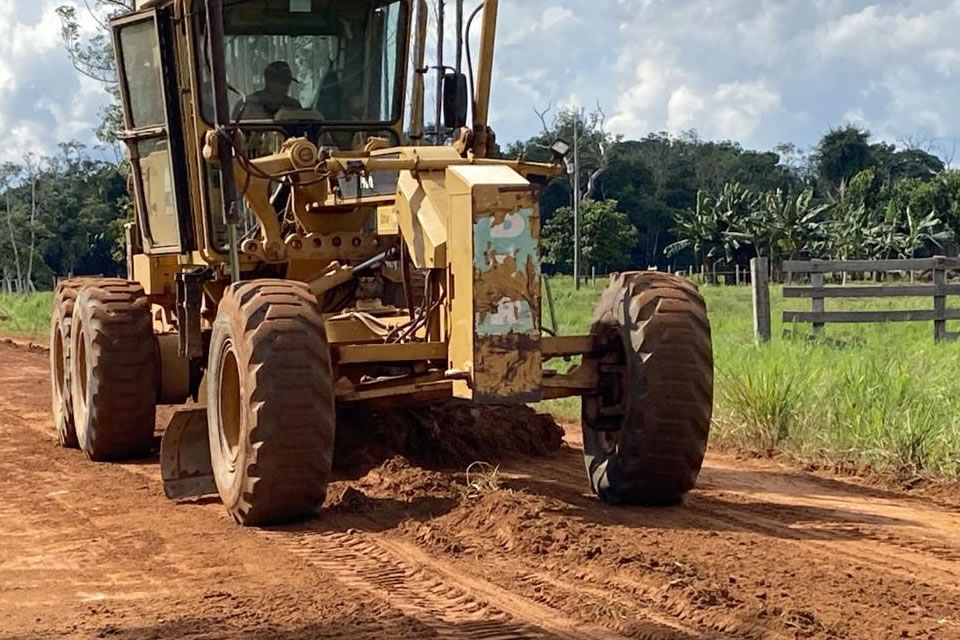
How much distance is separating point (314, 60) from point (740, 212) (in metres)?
50.4

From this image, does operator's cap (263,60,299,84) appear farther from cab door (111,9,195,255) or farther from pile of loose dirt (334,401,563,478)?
pile of loose dirt (334,401,563,478)

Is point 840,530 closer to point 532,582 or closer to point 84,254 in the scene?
point 532,582

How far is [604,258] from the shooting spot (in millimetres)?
59219

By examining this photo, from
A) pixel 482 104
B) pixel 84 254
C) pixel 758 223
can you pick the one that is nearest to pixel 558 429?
pixel 482 104

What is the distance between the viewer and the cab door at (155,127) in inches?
349

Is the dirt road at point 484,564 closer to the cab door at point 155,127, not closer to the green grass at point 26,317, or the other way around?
the cab door at point 155,127

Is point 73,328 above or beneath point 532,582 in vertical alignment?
above

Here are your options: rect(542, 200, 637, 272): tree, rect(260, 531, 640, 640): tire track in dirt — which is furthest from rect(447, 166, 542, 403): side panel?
rect(542, 200, 637, 272): tree

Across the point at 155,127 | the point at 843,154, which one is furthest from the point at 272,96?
the point at 843,154

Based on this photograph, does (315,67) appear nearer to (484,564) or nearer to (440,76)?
(440,76)

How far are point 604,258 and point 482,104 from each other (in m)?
51.4

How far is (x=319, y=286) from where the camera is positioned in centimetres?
801

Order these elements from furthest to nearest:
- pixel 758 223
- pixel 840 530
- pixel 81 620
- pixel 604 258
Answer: pixel 604 258, pixel 758 223, pixel 840 530, pixel 81 620

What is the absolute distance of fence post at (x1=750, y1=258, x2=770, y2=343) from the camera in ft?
48.1
